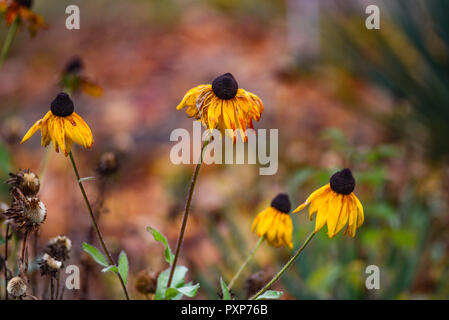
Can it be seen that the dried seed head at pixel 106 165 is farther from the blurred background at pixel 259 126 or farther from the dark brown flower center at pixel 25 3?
the dark brown flower center at pixel 25 3

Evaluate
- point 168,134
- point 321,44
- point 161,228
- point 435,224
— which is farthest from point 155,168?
point 321,44

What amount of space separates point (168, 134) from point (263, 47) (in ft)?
4.58

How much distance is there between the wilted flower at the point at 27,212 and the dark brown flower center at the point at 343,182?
49 cm

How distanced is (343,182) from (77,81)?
842 mm

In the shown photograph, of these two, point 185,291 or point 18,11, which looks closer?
point 185,291

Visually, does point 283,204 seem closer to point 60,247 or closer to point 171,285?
point 171,285

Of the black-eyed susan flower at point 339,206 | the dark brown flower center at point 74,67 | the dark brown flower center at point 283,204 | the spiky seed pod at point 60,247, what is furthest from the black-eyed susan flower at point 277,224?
the dark brown flower center at point 74,67

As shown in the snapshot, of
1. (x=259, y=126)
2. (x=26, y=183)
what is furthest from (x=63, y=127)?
(x=259, y=126)

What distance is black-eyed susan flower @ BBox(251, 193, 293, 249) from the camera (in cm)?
86

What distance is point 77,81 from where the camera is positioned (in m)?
1.23

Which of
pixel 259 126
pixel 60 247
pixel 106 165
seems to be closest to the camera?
pixel 60 247

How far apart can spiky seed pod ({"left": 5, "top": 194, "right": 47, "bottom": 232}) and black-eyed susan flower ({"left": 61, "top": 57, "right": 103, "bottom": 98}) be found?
521 mm

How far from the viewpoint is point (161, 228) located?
6.49 feet

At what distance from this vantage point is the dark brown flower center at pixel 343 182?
71cm
